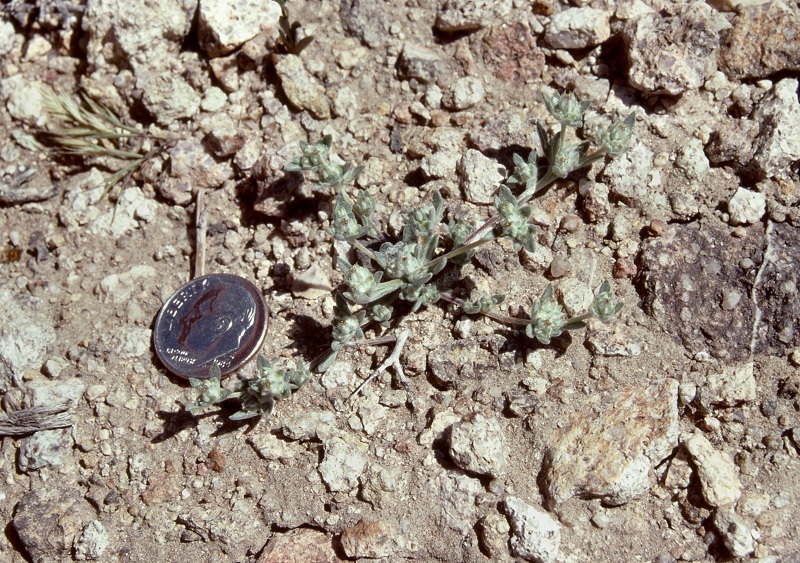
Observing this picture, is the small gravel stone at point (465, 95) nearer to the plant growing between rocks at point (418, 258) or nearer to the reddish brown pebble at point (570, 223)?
the plant growing between rocks at point (418, 258)

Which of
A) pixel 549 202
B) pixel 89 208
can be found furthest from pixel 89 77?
pixel 549 202

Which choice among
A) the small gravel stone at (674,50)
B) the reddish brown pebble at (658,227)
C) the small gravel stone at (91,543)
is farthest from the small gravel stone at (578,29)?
the small gravel stone at (91,543)

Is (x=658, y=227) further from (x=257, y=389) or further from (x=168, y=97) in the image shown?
(x=168, y=97)

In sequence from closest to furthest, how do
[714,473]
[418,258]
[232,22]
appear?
1. [714,473]
2. [418,258]
3. [232,22]

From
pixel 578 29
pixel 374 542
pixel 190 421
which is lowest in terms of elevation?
pixel 190 421

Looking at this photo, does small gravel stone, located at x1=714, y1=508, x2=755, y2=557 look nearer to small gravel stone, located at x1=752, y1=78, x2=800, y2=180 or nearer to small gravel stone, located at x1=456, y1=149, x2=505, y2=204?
small gravel stone, located at x1=752, y1=78, x2=800, y2=180

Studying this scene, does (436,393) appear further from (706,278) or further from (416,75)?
(416,75)

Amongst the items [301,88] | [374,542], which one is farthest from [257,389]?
[301,88]

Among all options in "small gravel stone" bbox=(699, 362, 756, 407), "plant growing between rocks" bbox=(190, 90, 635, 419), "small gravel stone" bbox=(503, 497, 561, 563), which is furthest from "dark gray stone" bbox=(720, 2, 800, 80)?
"small gravel stone" bbox=(503, 497, 561, 563)
